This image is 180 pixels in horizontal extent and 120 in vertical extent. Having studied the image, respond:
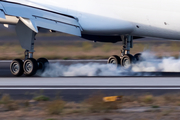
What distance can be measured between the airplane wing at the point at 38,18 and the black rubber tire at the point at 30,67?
1554mm

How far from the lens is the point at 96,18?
1261 centimetres

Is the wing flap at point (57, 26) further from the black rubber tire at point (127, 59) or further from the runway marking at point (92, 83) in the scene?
the black rubber tire at point (127, 59)

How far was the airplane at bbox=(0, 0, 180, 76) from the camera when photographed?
38.6ft

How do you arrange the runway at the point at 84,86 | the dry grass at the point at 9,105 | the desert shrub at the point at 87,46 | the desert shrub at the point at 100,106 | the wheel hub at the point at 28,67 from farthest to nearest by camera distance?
1. the desert shrub at the point at 87,46
2. the wheel hub at the point at 28,67
3. the runway at the point at 84,86
4. the dry grass at the point at 9,105
5. the desert shrub at the point at 100,106

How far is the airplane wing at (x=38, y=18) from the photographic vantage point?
436 inches

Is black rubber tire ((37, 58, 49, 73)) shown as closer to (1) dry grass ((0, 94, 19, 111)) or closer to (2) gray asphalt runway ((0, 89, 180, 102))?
(2) gray asphalt runway ((0, 89, 180, 102))

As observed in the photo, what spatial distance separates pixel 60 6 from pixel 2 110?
6248mm

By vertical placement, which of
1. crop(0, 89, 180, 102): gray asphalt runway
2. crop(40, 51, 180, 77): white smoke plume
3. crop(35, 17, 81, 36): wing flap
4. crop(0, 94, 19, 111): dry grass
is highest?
crop(35, 17, 81, 36): wing flap

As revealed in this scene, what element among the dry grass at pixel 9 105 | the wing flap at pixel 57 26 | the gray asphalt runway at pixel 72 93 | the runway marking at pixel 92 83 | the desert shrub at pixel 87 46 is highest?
the desert shrub at pixel 87 46

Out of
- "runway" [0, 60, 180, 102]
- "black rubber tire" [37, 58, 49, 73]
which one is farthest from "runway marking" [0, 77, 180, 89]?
"black rubber tire" [37, 58, 49, 73]

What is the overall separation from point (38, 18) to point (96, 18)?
90.6 inches

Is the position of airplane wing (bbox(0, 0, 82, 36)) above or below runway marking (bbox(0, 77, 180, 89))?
above

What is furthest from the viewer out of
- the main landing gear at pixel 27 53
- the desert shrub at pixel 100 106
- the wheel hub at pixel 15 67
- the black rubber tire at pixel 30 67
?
the wheel hub at pixel 15 67

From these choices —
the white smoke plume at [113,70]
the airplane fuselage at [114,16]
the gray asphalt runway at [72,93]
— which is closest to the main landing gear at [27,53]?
the white smoke plume at [113,70]
